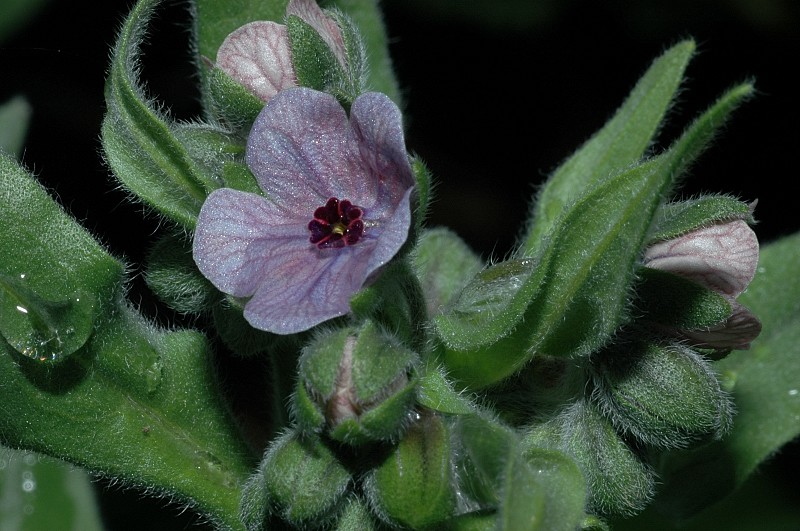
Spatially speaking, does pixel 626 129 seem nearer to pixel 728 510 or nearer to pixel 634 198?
pixel 634 198

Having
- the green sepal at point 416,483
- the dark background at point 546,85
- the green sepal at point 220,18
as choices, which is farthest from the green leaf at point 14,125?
the green sepal at point 416,483

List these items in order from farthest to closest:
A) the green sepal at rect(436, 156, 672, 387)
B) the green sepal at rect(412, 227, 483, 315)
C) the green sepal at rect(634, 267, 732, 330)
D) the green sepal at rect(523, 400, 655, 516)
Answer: the green sepal at rect(412, 227, 483, 315)
the green sepal at rect(523, 400, 655, 516)
the green sepal at rect(634, 267, 732, 330)
the green sepal at rect(436, 156, 672, 387)

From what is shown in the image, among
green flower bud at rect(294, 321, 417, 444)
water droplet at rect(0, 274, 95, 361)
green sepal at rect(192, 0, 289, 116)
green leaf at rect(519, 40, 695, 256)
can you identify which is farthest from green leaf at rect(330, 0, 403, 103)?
green flower bud at rect(294, 321, 417, 444)

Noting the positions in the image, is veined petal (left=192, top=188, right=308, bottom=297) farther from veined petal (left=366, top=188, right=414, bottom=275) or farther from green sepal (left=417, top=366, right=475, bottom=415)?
green sepal (left=417, top=366, right=475, bottom=415)

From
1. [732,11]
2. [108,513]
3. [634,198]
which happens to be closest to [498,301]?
[634,198]

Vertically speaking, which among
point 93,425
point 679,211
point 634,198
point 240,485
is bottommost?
point 240,485

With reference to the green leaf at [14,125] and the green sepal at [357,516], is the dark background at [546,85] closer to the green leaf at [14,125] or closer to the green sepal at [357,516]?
the green leaf at [14,125]

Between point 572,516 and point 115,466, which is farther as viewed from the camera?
point 115,466

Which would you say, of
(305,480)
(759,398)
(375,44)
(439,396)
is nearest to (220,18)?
(375,44)
